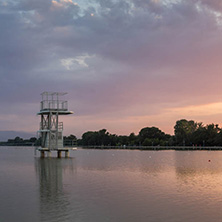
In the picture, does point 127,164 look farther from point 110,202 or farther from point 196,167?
point 110,202

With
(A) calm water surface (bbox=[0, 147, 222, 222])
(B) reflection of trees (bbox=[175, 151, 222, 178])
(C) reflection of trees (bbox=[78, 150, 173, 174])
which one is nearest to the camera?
(A) calm water surface (bbox=[0, 147, 222, 222])

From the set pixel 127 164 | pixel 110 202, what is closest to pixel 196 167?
pixel 127 164

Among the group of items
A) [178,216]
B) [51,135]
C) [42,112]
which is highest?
[42,112]

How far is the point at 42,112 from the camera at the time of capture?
7994 centimetres

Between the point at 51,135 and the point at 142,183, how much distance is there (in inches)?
1864

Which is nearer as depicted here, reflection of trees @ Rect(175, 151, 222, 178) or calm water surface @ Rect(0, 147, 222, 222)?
calm water surface @ Rect(0, 147, 222, 222)

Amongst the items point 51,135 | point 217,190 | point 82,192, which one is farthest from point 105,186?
point 51,135

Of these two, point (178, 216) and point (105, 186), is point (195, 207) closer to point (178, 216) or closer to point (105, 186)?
point (178, 216)

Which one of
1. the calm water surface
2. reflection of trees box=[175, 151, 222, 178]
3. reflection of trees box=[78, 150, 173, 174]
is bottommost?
the calm water surface

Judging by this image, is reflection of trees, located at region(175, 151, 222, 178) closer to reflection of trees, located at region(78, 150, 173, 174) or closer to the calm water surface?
reflection of trees, located at region(78, 150, 173, 174)

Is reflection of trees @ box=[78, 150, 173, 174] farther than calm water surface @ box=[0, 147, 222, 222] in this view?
Yes

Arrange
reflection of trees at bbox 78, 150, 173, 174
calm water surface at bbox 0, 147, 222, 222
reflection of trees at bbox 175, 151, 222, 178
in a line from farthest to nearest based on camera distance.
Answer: reflection of trees at bbox 78, 150, 173, 174
reflection of trees at bbox 175, 151, 222, 178
calm water surface at bbox 0, 147, 222, 222

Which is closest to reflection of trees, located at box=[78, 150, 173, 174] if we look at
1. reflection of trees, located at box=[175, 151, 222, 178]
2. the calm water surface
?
reflection of trees, located at box=[175, 151, 222, 178]

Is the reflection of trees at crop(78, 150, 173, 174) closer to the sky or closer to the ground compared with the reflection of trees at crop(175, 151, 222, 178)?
closer to the sky
